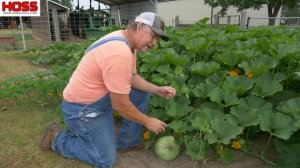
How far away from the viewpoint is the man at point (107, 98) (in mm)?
2523

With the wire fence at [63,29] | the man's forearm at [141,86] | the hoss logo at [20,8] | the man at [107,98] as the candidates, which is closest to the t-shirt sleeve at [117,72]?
the man at [107,98]

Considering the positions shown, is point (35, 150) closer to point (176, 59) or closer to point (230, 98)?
point (176, 59)

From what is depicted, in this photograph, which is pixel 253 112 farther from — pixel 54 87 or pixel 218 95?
pixel 54 87

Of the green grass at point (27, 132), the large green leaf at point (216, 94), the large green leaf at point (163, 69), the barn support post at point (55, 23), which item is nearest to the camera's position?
the large green leaf at point (216, 94)

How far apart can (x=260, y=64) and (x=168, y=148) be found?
118cm

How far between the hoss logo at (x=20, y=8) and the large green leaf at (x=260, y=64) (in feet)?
30.1

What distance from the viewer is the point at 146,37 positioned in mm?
2557

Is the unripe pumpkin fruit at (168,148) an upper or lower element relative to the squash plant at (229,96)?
lower

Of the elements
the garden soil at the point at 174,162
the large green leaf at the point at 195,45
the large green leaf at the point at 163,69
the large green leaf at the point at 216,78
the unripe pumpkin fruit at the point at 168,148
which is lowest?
the garden soil at the point at 174,162

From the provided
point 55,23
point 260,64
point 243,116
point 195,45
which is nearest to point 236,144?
point 243,116

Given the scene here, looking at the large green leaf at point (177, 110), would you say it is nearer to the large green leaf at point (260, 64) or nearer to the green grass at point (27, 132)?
the large green leaf at point (260, 64)

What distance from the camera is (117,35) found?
265 cm

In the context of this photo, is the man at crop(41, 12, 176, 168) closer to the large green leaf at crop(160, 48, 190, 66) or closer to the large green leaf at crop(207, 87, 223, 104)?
the large green leaf at crop(207, 87, 223, 104)

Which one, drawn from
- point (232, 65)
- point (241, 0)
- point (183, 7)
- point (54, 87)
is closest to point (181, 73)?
point (232, 65)
